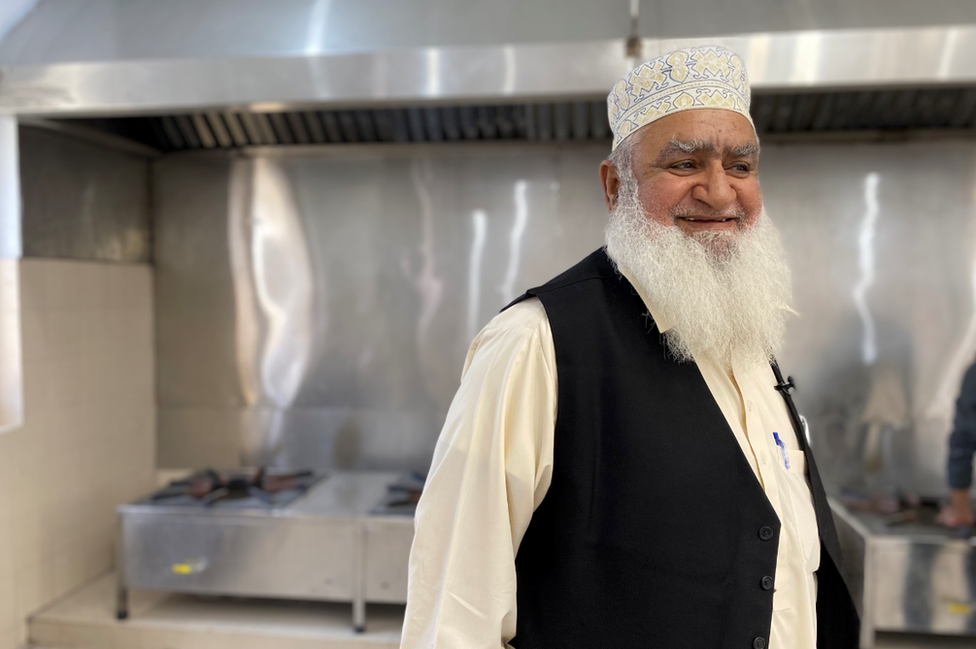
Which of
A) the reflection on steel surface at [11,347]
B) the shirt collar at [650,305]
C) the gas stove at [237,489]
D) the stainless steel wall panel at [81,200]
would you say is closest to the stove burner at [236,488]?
the gas stove at [237,489]

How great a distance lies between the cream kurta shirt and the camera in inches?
31.9

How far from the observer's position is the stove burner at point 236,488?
7.84ft

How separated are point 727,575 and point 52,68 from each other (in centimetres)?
239

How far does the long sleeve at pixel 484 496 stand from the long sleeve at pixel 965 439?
76.2 inches

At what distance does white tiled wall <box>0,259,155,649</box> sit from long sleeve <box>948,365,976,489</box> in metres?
2.97

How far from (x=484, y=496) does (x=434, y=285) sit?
2057mm

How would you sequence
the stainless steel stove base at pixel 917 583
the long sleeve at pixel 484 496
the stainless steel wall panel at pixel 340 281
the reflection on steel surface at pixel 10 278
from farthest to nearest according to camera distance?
the stainless steel wall panel at pixel 340 281, the reflection on steel surface at pixel 10 278, the stainless steel stove base at pixel 917 583, the long sleeve at pixel 484 496

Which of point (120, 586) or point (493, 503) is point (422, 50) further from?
point (120, 586)

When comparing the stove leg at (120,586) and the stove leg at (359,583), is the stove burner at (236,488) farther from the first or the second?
the stove leg at (359,583)

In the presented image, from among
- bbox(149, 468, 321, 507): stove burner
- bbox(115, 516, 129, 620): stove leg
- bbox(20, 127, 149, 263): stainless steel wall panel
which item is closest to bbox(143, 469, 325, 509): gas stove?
bbox(149, 468, 321, 507): stove burner

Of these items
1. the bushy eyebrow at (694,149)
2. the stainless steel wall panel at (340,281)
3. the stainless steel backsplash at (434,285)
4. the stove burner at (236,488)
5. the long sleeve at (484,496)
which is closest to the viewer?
the long sleeve at (484,496)

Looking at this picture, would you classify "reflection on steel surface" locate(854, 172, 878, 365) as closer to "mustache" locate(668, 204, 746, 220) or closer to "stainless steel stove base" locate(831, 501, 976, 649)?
"stainless steel stove base" locate(831, 501, 976, 649)

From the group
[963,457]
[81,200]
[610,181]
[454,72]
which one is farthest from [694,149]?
[81,200]

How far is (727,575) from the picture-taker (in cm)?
86
